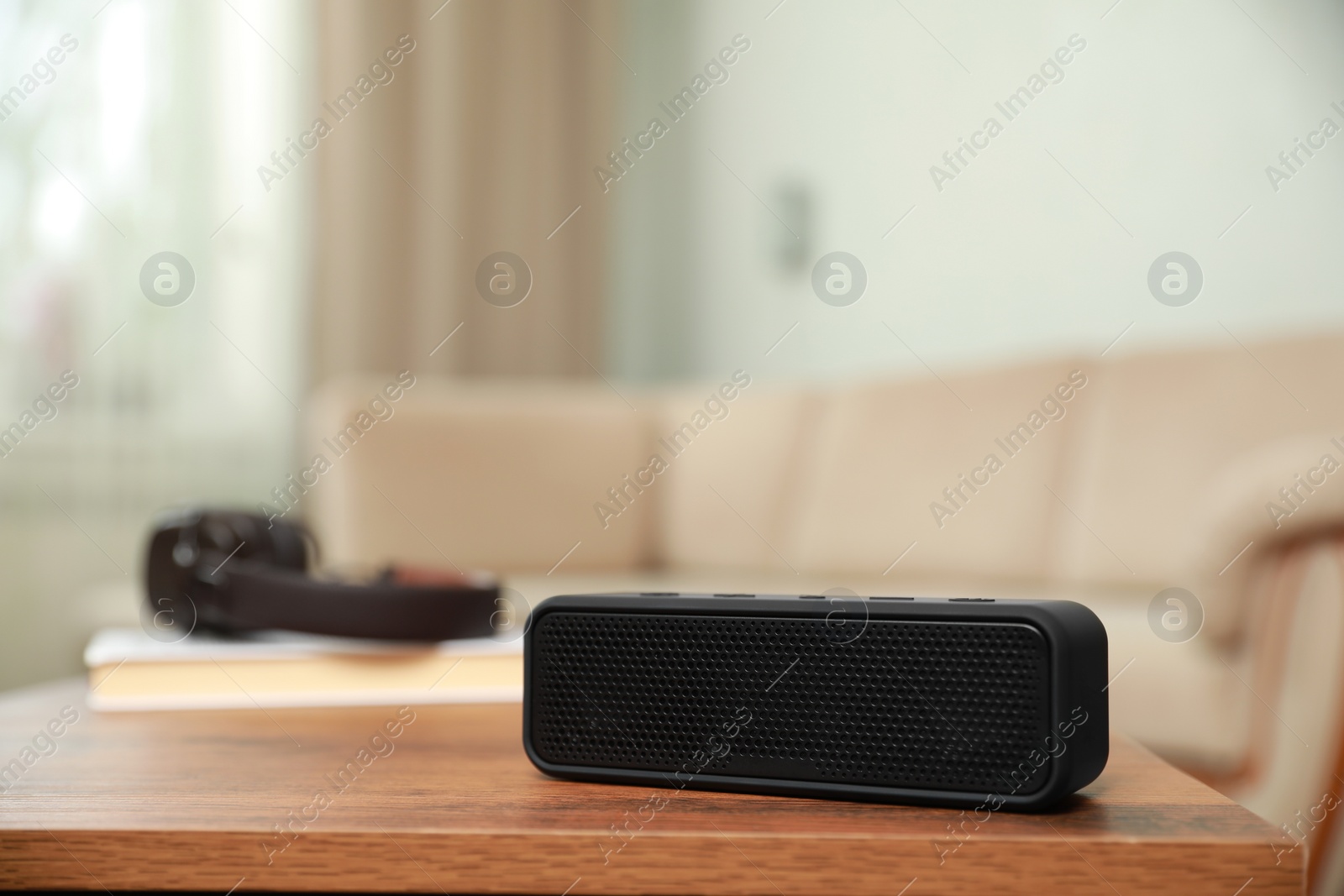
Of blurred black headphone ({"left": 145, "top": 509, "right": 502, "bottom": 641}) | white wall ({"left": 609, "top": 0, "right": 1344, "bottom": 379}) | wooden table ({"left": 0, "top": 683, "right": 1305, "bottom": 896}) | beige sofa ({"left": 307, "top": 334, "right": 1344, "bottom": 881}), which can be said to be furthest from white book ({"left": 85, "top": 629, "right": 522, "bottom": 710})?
white wall ({"left": 609, "top": 0, "right": 1344, "bottom": 379})

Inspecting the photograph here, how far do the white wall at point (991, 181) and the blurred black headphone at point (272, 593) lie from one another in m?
1.33

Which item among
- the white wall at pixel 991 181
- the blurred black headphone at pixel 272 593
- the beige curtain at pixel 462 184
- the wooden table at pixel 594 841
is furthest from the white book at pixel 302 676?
the beige curtain at pixel 462 184

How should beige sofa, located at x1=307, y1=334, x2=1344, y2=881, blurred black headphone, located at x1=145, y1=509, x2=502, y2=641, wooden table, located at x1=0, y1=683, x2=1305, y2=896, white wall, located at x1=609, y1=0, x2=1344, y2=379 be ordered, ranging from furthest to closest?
white wall, located at x1=609, y1=0, x2=1344, y2=379 → beige sofa, located at x1=307, y1=334, x2=1344, y2=881 → blurred black headphone, located at x1=145, y1=509, x2=502, y2=641 → wooden table, located at x1=0, y1=683, x2=1305, y2=896

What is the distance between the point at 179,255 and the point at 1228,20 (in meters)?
2.43

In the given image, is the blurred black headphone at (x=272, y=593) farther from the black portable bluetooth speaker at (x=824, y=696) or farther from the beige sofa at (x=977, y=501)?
the beige sofa at (x=977, y=501)

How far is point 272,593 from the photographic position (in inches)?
28.4

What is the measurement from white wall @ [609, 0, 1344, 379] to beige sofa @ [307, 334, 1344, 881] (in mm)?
153

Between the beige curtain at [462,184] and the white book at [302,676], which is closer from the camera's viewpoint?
the white book at [302,676]

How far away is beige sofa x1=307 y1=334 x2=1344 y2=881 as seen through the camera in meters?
1.06

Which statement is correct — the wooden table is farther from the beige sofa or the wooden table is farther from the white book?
the beige sofa

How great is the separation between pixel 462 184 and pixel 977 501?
1.81 meters

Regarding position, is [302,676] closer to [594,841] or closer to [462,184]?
[594,841]

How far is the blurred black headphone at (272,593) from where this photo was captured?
27.7 inches

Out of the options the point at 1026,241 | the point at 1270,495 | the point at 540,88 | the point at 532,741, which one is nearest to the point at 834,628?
the point at 532,741
